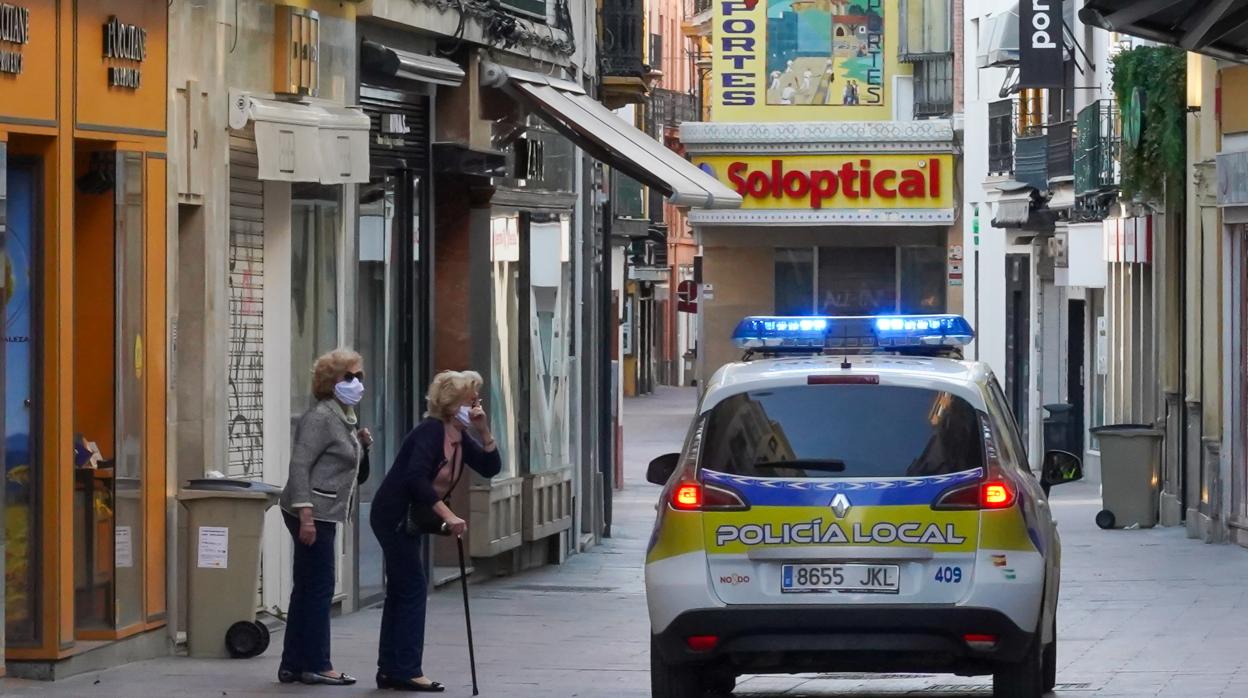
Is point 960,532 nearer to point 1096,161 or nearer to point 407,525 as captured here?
point 407,525

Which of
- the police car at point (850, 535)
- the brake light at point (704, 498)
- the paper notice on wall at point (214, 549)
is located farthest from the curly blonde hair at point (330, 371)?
the brake light at point (704, 498)

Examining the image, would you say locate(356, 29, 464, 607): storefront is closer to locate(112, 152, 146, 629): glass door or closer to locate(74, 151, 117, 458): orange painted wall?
locate(112, 152, 146, 629): glass door

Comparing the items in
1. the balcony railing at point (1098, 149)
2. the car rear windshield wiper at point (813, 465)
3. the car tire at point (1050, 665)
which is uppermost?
the balcony railing at point (1098, 149)

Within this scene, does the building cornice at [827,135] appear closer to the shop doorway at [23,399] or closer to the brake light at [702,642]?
the shop doorway at [23,399]

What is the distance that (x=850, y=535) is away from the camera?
10.5 metres

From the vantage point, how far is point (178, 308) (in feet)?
45.6

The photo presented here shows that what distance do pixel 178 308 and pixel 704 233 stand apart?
136ft

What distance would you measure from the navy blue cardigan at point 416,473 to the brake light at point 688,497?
1709mm

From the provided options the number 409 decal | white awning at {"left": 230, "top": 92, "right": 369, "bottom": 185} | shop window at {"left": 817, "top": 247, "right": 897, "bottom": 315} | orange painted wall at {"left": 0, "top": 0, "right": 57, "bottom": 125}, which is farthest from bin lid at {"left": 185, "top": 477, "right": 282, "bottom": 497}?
shop window at {"left": 817, "top": 247, "right": 897, "bottom": 315}

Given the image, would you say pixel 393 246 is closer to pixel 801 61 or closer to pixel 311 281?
pixel 311 281

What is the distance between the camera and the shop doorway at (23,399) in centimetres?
1227

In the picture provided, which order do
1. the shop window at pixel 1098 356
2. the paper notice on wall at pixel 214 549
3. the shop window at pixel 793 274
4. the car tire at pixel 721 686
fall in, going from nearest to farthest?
the car tire at pixel 721 686 < the paper notice on wall at pixel 214 549 < the shop window at pixel 1098 356 < the shop window at pixel 793 274

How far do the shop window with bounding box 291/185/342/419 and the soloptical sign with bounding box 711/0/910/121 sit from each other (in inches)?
1474

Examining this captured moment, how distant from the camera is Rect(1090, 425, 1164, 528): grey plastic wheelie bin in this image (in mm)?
25719
